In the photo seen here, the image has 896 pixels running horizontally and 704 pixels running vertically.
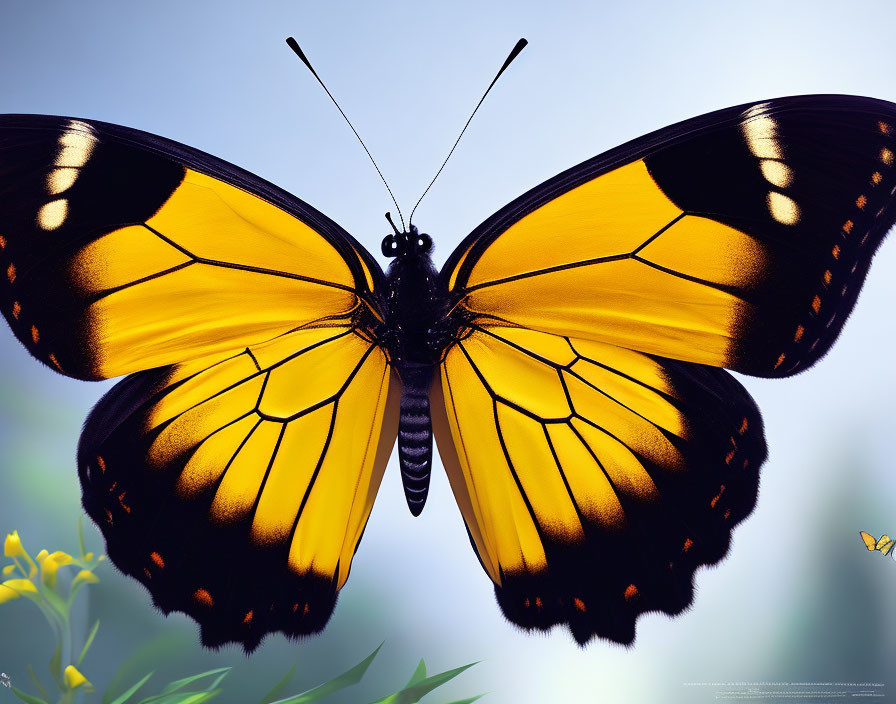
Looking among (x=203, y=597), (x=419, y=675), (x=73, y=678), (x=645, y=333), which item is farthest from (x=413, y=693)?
(x=645, y=333)

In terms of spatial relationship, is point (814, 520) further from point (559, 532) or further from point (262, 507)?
point (262, 507)

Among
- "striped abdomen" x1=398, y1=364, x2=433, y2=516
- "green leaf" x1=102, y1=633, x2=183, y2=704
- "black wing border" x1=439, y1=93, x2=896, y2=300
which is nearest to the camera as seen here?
"black wing border" x1=439, y1=93, x2=896, y2=300

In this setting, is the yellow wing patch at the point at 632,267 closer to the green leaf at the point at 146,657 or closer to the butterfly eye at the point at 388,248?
the butterfly eye at the point at 388,248

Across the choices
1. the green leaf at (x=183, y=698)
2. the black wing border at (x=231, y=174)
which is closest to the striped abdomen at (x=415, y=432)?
the black wing border at (x=231, y=174)

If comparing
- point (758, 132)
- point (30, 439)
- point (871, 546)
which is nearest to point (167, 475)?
point (30, 439)

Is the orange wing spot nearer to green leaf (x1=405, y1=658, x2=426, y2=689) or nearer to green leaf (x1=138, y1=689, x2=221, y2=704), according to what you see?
green leaf (x1=138, y1=689, x2=221, y2=704)

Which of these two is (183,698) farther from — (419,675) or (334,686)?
(419,675)

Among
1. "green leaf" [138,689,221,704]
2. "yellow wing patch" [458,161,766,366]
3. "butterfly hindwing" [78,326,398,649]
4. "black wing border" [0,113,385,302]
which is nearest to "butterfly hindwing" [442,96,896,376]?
"yellow wing patch" [458,161,766,366]
